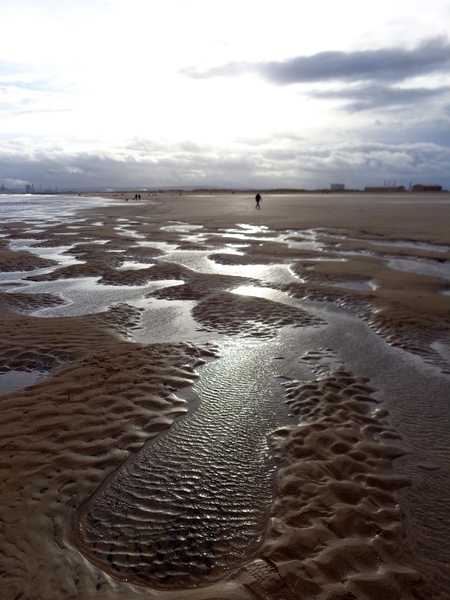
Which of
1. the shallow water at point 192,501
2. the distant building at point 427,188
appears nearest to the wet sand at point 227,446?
the shallow water at point 192,501

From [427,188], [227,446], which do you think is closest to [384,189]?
[427,188]

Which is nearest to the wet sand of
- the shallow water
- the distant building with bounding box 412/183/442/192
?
the shallow water

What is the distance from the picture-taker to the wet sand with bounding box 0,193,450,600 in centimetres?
275

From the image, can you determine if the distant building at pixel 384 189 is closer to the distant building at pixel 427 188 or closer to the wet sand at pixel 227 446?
the distant building at pixel 427 188

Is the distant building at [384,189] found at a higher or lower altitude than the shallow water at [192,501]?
higher

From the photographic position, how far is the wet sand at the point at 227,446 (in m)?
2.75

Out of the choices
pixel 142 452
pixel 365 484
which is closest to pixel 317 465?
pixel 365 484

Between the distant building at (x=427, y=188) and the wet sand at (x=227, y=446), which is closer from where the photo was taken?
the wet sand at (x=227, y=446)

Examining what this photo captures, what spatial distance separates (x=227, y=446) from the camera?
413 cm

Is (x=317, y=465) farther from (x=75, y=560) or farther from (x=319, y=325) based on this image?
(x=319, y=325)

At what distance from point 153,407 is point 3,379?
2558 mm

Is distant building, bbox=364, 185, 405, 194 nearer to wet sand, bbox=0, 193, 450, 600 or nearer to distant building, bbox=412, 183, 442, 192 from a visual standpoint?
distant building, bbox=412, 183, 442, 192

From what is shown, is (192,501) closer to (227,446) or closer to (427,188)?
(227,446)

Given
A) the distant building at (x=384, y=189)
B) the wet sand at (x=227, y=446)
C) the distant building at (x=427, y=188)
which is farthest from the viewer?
the distant building at (x=384, y=189)
